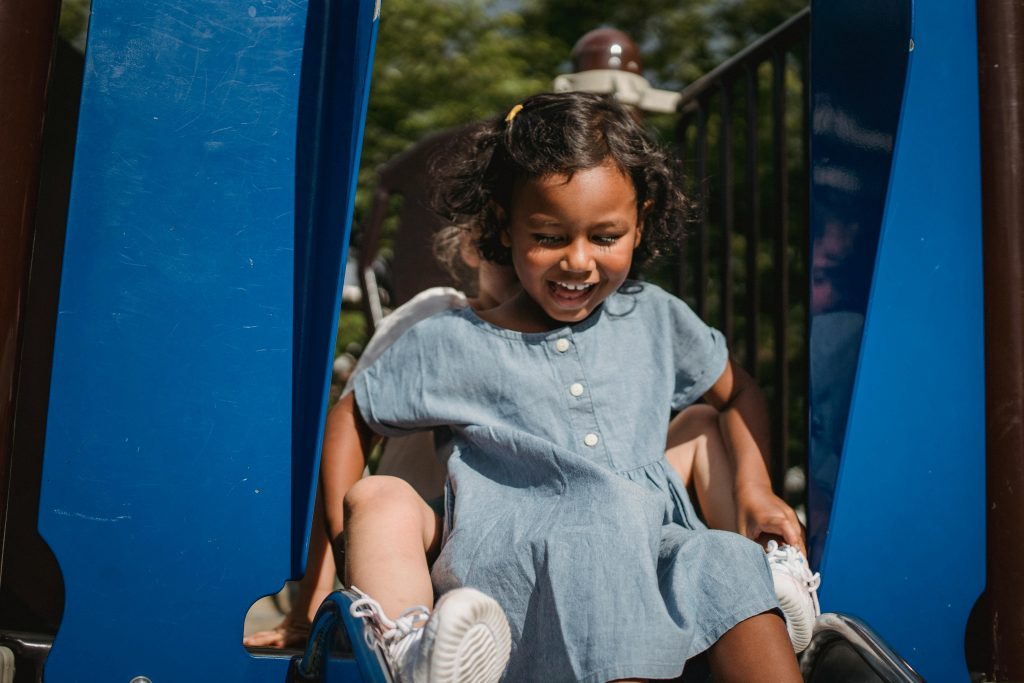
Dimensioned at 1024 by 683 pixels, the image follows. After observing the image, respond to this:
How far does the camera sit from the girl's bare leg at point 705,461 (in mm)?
1799

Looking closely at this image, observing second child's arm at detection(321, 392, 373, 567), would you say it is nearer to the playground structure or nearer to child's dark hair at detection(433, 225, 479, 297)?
the playground structure

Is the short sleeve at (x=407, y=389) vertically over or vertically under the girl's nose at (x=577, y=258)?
under

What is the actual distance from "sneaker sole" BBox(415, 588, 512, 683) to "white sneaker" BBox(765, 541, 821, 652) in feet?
1.50

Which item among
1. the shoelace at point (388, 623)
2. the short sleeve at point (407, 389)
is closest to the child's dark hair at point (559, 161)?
the short sleeve at point (407, 389)

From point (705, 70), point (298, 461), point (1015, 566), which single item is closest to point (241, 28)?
point (298, 461)

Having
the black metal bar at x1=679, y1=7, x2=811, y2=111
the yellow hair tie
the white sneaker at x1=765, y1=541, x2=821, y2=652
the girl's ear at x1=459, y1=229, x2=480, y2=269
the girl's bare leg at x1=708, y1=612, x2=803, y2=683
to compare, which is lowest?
the girl's bare leg at x1=708, y1=612, x2=803, y2=683

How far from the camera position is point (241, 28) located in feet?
5.08

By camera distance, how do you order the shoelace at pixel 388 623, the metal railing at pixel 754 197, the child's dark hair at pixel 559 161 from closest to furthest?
the shoelace at pixel 388 623, the child's dark hair at pixel 559 161, the metal railing at pixel 754 197

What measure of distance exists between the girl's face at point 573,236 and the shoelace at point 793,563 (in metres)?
0.51

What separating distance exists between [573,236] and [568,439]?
33 cm

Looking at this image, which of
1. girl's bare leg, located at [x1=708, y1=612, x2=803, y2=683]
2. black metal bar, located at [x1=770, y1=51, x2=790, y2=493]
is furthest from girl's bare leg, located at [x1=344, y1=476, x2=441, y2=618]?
black metal bar, located at [x1=770, y1=51, x2=790, y2=493]

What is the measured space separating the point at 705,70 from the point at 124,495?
17.1 ft

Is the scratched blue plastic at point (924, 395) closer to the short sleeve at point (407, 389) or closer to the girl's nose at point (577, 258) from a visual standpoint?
the girl's nose at point (577, 258)

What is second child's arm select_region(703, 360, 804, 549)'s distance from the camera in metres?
1.62
